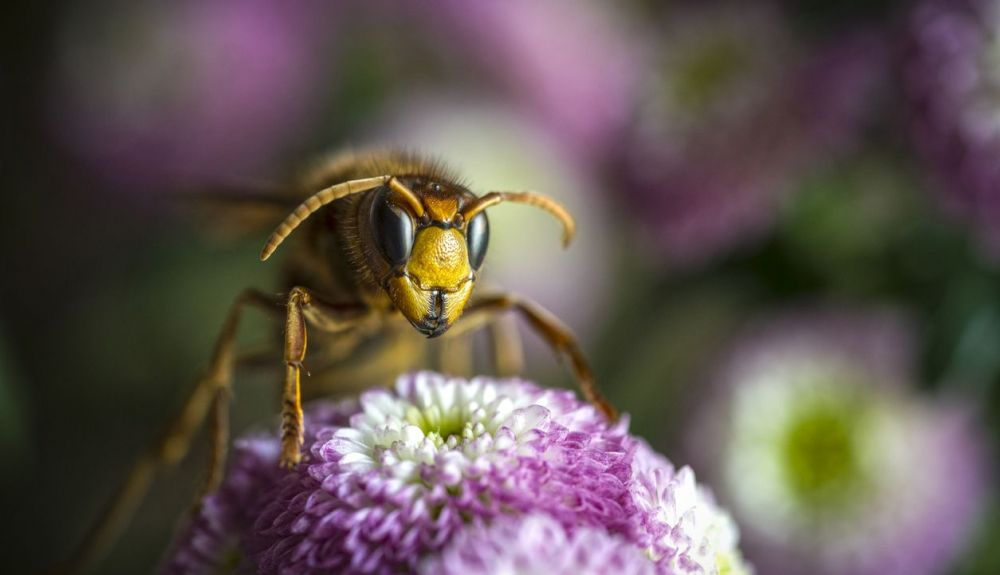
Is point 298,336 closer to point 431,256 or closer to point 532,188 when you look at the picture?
point 431,256

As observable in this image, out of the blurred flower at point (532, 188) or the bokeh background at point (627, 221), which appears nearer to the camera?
the bokeh background at point (627, 221)

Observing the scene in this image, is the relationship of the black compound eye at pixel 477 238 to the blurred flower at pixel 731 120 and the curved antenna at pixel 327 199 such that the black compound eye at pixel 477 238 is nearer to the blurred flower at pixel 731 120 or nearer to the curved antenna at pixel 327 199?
the curved antenna at pixel 327 199

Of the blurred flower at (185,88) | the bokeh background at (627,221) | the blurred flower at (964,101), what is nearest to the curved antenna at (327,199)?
the bokeh background at (627,221)

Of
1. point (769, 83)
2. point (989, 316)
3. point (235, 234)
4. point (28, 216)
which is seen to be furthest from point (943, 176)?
point (28, 216)

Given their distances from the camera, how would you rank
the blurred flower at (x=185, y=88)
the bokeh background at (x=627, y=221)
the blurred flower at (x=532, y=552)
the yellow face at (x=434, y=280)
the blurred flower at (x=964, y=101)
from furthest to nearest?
the blurred flower at (x=185, y=88) → the bokeh background at (x=627, y=221) → the blurred flower at (x=964, y=101) → the yellow face at (x=434, y=280) → the blurred flower at (x=532, y=552)

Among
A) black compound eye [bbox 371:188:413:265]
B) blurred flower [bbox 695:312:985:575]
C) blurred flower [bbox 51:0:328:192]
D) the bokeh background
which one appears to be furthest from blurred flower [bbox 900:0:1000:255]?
blurred flower [bbox 51:0:328:192]

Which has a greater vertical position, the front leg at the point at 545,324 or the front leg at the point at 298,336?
the front leg at the point at 545,324

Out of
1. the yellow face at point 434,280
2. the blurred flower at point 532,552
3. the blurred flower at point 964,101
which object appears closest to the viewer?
the blurred flower at point 532,552
